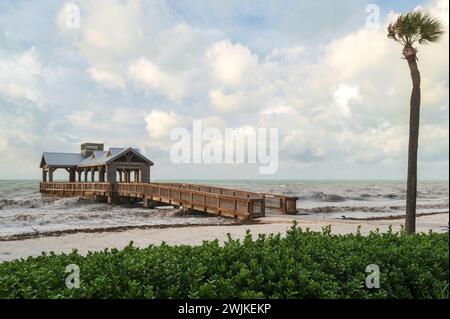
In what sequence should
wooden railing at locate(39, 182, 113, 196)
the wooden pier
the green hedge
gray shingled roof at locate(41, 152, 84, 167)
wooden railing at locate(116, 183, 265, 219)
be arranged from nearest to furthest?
1. the green hedge
2. wooden railing at locate(116, 183, 265, 219)
3. the wooden pier
4. wooden railing at locate(39, 182, 113, 196)
5. gray shingled roof at locate(41, 152, 84, 167)

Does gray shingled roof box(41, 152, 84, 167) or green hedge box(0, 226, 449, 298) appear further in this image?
gray shingled roof box(41, 152, 84, 167)

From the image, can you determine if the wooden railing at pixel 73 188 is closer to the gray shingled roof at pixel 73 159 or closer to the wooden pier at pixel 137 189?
the wooden pier at pixel 137 189

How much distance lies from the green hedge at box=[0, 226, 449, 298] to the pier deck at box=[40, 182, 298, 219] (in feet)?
55.5

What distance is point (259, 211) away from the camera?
23.0 m

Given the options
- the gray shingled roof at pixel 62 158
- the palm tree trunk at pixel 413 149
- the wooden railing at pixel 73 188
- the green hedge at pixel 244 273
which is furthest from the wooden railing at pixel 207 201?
the gray shingled roof at pixel 62 158

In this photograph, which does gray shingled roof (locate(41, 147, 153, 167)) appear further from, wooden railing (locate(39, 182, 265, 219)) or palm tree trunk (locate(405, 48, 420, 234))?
palm tree trunk (locate(405, 48, 420, 234))

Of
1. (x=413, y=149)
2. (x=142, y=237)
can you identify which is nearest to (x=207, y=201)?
(x=142, y=237)

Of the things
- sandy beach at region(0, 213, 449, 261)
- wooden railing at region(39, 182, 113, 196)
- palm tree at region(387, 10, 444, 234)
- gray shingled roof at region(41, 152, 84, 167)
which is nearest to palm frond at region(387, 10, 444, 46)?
palm tree at region(387, 10, 444, 234)

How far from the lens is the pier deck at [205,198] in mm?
23016

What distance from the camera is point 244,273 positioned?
170 inches

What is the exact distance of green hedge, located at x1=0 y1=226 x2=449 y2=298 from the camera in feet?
13.3

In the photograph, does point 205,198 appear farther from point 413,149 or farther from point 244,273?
point 244,273

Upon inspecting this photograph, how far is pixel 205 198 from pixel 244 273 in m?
21.6
